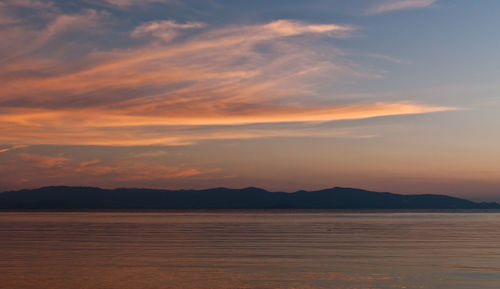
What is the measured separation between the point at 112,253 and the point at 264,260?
9.52 m

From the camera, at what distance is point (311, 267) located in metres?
30.2

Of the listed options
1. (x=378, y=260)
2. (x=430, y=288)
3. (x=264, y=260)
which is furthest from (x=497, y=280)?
(x=264, y=260)

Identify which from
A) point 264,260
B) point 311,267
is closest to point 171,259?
point 264,260

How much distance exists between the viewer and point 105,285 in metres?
24.4

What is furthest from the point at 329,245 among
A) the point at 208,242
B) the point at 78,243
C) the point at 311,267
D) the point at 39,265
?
the point at 39,265

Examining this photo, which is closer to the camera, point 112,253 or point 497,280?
point 497,280

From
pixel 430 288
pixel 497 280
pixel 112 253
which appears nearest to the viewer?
pixel 430 288

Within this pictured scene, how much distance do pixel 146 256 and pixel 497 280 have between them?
18.4m

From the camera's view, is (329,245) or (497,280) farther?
(329,245)

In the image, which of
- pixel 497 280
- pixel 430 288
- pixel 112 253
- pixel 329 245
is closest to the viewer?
pixel 430 288

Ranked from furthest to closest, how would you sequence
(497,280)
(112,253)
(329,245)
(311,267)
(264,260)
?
(329,245)
(112,253)
(264,260)
(311,267)
(497,280)

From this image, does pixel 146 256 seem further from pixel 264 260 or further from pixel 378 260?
pixel 378 260

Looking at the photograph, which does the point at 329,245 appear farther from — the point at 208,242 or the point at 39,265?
the point at 39,265

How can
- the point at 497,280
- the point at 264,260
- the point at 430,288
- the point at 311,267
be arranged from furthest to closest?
1. the point at 264,260
2. the point at 311,267
3. the point at 497,280
4. the point at 430,288
